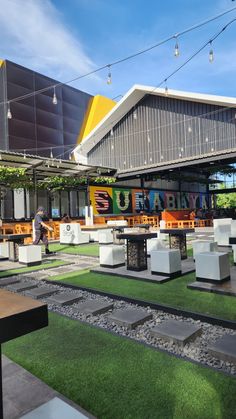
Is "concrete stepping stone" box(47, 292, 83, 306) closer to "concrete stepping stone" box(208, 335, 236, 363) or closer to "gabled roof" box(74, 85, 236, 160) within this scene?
"concrete stepping stone" box(208, 335, 236, 363)

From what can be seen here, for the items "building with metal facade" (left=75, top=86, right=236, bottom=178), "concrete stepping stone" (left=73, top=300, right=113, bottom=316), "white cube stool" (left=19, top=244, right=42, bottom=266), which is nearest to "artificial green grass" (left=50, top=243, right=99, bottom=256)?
"white cube stool" (left=19, top=244, right=42, bottom=266)

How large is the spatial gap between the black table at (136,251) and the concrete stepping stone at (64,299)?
7.09 feet

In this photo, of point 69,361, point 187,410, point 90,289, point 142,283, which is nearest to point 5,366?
point 69,361

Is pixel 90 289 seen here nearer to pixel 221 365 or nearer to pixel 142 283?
pixel 142 283

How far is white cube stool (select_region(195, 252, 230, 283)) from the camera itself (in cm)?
A: 557

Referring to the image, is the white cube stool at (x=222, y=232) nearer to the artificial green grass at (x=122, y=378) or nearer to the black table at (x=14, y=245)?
the black table at (x=14, y=245)

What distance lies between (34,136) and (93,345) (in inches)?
967

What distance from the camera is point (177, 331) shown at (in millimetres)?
3594

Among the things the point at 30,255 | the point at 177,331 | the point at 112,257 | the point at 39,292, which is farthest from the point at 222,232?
the point at 177,331

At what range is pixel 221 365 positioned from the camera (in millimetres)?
2904

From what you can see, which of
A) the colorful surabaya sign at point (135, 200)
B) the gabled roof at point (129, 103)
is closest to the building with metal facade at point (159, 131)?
the gabled roof at point (129, 103)

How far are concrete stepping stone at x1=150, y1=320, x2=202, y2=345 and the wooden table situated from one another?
2.09 meters

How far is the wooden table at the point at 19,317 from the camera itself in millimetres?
1630

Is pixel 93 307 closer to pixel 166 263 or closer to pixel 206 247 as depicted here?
pixel 166 263
